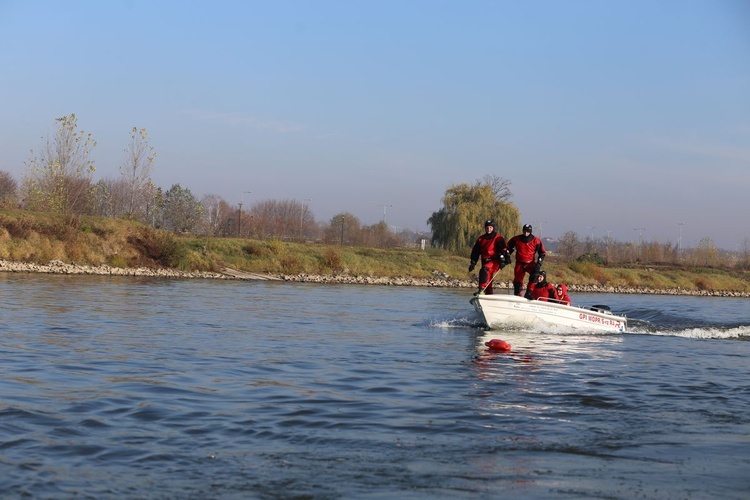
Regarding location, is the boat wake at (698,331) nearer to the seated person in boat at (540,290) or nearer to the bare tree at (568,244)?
the seated person in boat at (540,290)

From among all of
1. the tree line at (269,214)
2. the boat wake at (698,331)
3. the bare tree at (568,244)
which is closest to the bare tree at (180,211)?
the tree line at (269,214)

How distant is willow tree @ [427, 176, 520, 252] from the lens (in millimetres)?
70625

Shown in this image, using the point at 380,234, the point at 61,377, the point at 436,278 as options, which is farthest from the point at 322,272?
the point at 380,234

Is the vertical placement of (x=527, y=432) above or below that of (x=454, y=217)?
below

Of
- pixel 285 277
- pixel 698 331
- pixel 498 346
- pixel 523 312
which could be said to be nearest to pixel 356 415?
pixel 498 346

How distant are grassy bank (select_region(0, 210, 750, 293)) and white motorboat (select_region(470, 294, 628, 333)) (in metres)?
29.3

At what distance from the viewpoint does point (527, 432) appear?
8.34 m

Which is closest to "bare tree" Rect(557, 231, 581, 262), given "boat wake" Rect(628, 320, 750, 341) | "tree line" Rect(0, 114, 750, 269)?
"tree line" Rect(0, 114, 750, 269)

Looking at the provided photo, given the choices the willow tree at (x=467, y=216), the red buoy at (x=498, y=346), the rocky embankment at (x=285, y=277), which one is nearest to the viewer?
the red buoy at (x=498, y=346)

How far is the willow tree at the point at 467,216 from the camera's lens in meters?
70.6

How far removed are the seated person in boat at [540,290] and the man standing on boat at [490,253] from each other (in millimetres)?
817

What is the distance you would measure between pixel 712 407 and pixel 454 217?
6129cm

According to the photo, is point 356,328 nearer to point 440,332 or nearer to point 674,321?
point 440,332

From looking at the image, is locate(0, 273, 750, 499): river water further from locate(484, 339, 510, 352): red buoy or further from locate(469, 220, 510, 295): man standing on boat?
locate(469, 220, 510, 295): man standing on boat
